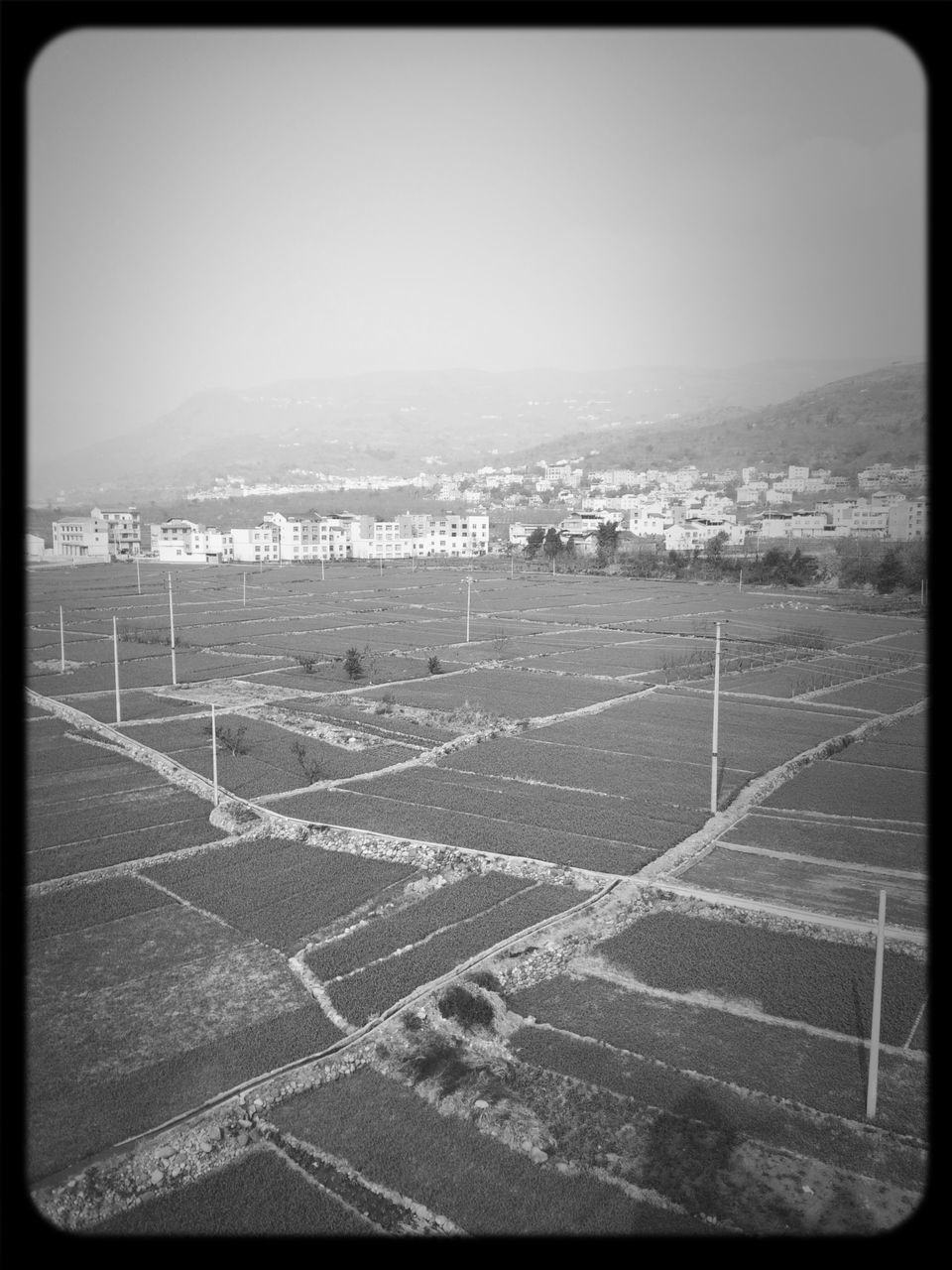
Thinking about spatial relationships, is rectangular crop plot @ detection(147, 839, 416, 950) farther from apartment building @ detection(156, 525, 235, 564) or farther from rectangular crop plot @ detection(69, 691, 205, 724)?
apartment building @ detection(156, 525, 235, 564)

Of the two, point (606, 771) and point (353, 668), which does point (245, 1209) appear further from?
point (353, 668)

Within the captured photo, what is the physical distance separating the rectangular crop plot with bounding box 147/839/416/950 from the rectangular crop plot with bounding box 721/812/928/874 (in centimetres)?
370

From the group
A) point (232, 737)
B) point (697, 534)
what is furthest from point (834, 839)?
point (697, 534)

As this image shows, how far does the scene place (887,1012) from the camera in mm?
5715

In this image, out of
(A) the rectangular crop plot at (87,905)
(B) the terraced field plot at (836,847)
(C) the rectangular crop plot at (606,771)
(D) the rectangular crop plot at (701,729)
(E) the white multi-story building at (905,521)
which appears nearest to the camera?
(A) the rectangular crop plot at (87,905)

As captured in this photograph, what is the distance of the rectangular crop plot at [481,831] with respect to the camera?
8492mm

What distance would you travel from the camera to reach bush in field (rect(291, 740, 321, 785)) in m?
11.1

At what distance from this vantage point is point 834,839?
9.17 metres

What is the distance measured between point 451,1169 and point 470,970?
199 centimetres

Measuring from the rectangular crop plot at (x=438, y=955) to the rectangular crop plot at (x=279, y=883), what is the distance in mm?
847

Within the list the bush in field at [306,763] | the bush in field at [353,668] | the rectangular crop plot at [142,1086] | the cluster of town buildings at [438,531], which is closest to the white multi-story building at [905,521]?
the cluster of town buildings at [438,531]

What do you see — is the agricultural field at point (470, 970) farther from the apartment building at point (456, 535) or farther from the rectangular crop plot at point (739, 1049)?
the apartment building at point (456, 535)

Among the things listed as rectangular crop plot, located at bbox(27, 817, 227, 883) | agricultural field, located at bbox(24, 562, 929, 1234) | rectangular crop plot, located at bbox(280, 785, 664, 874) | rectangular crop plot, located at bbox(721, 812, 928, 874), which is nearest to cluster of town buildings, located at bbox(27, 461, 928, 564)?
agricultural field, located at bbox(24, 562, 929, 1234)

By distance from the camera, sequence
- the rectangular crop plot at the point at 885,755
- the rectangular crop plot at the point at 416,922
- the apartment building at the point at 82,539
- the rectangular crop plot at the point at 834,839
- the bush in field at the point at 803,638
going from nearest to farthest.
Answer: the rectangular crop plot at the point at 416,922, the rectangular crop plot at the point at 834,839, the rectangular crop plot at the point at 885,755, the bush in field at the point at 803,638, the apartment building at the point at 82,539
